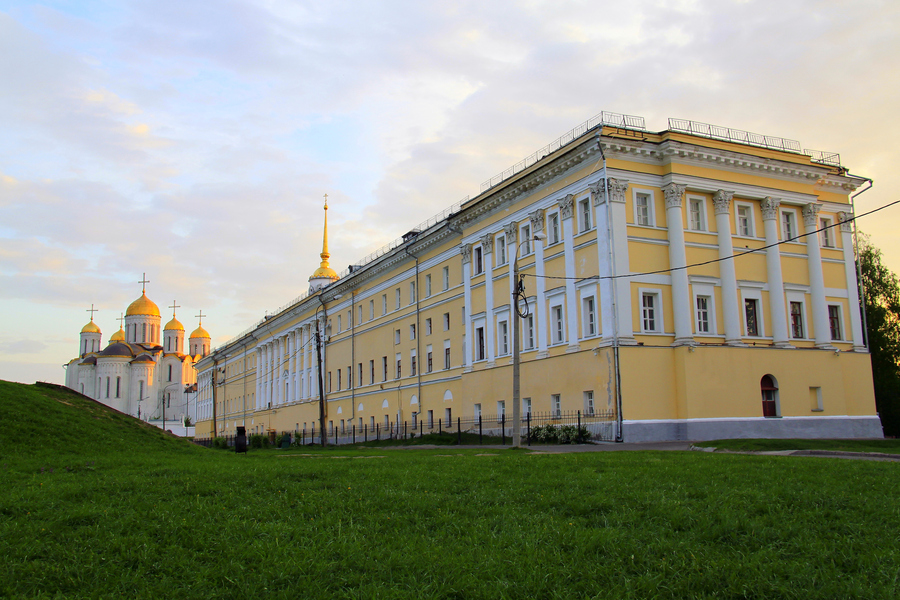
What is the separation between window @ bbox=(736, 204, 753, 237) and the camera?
35625mm

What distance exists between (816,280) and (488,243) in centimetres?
1638

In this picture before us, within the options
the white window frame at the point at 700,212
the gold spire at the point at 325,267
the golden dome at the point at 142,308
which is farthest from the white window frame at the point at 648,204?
the golden dome at the point at 142,308

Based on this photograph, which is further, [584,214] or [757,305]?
[757,305]

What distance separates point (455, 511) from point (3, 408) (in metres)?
15.5

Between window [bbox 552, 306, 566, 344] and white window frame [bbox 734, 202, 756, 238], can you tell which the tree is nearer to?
white window frame [bbox 734, 202, 756, 238]

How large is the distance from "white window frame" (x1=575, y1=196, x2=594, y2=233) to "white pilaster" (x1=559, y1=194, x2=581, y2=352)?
315mm

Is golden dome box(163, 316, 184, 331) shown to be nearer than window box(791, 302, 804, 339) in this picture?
No

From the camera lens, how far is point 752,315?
35.0 meters

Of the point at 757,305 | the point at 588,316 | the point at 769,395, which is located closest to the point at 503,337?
the point at 588,316

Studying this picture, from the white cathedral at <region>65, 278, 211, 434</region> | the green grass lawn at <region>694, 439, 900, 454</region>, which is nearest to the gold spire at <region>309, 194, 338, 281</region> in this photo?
the white cathedral at <region>65, 278, 211, 434</region>

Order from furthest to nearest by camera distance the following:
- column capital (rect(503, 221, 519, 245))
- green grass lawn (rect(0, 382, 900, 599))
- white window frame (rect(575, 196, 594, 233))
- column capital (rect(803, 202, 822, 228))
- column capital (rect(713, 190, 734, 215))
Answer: column capital (rect(503, 221, 519, 245)), column capital (rect(803, 202, 822, 228)), column capital (rect(713, 190, 734, 215)), white window frame (rect(575, 196, 594, 233)), green grass lawn (rect(0, 382, 900, 599))

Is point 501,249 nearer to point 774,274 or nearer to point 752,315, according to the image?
point 752,315

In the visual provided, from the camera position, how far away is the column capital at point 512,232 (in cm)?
3928

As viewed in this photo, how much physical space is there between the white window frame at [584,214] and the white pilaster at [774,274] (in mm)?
8355
